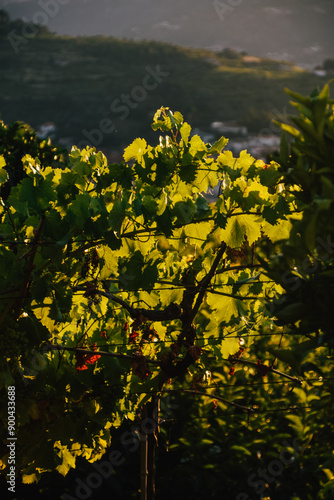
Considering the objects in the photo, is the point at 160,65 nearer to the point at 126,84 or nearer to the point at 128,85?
the point at 126,84

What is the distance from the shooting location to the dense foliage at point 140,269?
156cm

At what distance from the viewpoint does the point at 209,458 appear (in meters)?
3.93

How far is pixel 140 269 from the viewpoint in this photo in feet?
7.48

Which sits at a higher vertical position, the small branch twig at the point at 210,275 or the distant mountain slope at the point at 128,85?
the distant mountain slope at the point at 128,85

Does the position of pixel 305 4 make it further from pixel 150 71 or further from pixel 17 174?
pixel 17 174

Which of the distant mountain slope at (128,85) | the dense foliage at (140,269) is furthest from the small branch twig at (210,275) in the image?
the distant mountain slope at (128,85)

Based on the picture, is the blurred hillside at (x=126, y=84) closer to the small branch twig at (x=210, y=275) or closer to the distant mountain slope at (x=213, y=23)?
the distant mountain slope at (x=213, y=23)

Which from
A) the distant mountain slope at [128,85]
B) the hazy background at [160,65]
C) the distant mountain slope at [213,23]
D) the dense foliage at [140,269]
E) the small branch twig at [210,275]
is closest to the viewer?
the dense foliage at [140,269]

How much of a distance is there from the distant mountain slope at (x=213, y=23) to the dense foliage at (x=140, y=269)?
68866 mm

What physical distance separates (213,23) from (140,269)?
274 ft

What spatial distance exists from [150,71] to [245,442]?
5577 centimetres

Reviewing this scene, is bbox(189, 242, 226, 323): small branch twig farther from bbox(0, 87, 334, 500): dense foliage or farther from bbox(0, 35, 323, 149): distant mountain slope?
bbox(0, 35, 323, 149): distant mountain slope

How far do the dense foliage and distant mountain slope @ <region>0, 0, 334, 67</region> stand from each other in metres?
68.9

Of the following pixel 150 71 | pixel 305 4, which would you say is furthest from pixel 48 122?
pixel 305 4
